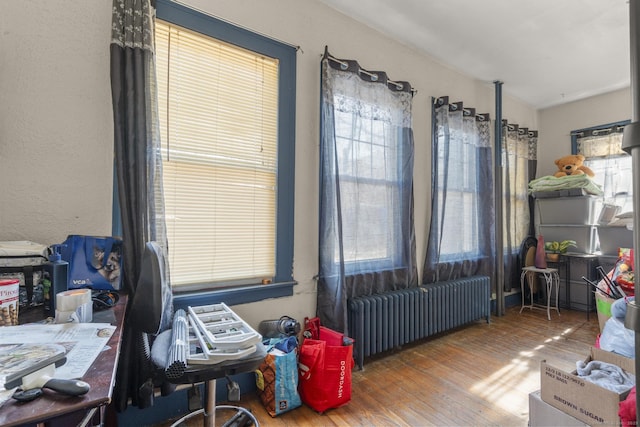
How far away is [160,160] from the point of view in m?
1.75

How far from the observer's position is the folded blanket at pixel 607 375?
143 cm

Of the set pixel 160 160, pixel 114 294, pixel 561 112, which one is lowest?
pixel 114 294

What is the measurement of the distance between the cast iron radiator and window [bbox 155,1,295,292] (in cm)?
74

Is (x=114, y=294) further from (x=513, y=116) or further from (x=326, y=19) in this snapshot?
(x=513, y=116)

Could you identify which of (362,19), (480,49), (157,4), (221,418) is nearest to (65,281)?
(221,418)

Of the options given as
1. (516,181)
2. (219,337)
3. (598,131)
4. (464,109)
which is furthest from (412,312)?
(598,131)

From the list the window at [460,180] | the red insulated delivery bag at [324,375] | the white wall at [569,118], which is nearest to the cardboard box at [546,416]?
the red insulated delivery bag at [324,375]

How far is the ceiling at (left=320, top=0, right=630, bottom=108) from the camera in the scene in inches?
98.2

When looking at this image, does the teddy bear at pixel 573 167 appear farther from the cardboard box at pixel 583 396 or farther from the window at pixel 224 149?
the window at pixel 224 149

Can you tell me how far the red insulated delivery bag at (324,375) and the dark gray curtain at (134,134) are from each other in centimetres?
91

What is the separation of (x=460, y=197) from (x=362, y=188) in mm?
1422

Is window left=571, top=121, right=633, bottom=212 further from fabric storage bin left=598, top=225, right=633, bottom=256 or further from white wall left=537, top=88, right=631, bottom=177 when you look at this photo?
fabric storage bin left=598, top=225, right=633, bottom=256

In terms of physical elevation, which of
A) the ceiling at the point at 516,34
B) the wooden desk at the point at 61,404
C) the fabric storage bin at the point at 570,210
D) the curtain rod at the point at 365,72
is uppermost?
the ceiling at the point at 516,34

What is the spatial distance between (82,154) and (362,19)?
7.57ft
